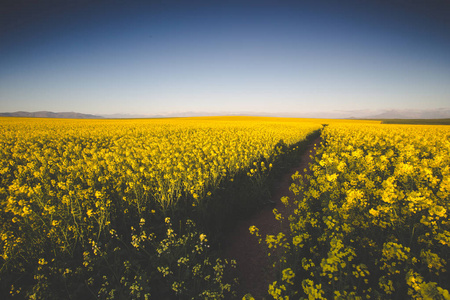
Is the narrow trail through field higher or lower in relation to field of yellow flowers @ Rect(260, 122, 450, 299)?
lower

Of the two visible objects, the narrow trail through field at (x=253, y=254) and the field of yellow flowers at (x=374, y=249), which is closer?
the field of yellow flowers at (x=374, y=249)

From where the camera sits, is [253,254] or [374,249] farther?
[253,254]

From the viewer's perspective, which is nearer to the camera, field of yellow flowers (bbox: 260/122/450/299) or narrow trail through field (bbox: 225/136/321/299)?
field of yellow flowers (bbox: 260/122/450/299)

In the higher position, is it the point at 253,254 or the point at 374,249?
the point at 374,249

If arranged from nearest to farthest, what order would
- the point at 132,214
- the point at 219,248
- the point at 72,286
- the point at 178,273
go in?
1. the point at 72,286
2. the point at 178,273
3. the point at 219,248
4. the point at 132,214

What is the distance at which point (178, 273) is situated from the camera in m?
3.19

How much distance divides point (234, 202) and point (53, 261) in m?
4.19

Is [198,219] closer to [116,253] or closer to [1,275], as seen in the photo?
[116,253]

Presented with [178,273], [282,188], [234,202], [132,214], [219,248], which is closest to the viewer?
[178,273]

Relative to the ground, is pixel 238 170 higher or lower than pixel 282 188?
higher

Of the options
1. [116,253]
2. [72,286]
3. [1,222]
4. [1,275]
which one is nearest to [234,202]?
[116,253]

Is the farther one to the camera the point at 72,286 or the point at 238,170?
the point at 238,170

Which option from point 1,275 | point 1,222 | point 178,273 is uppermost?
point 1,222

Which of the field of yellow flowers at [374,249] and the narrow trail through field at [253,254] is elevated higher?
the field of yellow flowers at [374,249]
